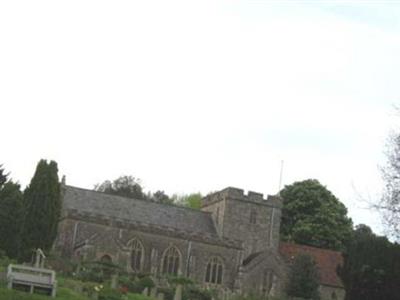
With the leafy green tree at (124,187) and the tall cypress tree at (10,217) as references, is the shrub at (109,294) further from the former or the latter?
the leafy green tree at (124,187)

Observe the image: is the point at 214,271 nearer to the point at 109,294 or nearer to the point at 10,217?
the point at 10,217

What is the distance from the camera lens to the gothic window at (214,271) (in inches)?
2399

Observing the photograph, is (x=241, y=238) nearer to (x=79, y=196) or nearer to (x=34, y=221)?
(x=79, y=196)

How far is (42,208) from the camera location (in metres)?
45.6

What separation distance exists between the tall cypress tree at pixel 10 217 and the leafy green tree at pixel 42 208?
218 inches

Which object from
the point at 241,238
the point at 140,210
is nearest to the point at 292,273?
the point at 241,238

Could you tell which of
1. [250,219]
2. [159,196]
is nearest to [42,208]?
[250,219]

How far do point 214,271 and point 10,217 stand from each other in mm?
15262

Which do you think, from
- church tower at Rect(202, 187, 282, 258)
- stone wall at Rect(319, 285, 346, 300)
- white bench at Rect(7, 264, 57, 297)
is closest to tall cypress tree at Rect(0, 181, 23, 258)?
church tower at Rect(202, 187, 282, 258)

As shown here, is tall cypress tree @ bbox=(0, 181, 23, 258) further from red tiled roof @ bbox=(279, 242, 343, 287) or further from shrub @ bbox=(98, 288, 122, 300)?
shrub @ bbox=(98, 288, 122, 300)

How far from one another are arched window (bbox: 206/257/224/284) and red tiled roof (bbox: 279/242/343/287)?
5.78 metres

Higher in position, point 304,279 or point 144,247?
point 144,247

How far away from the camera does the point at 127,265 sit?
185 feet

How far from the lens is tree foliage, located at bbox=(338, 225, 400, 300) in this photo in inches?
1940
